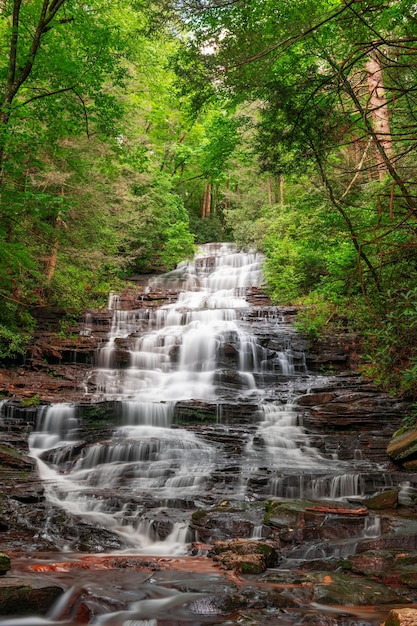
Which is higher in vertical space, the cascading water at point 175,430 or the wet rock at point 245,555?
the cascading water at point 175,430

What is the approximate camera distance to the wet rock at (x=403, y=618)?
2.53 metres

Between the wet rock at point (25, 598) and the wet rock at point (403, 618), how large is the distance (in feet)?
8.01

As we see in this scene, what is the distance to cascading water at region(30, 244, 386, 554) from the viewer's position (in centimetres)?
645

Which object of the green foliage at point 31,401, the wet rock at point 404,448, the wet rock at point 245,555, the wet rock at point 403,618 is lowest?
the wet rock at point 245,555

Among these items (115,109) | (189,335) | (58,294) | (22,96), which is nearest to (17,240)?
(58,294)

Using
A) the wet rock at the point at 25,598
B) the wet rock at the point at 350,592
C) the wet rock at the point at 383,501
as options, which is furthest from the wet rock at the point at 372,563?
the wet rock at the point at 25,598

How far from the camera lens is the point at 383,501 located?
604 centimetres

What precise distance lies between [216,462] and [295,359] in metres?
6.12

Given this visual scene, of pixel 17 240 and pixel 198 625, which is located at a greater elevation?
pixel 17 240

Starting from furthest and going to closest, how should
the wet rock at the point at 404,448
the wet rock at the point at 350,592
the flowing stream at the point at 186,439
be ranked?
the wet rock at the point at 404,448
the flowing stream at the point at 186,439
the wet rock at the point at 350,592

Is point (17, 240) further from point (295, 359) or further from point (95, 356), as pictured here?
point (295, 359)

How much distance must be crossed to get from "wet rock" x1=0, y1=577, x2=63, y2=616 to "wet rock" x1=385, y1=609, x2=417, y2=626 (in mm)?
2442

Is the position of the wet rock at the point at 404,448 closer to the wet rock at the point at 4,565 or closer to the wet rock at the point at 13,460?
the wet rock at the point at 4,565

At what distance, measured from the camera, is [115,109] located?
31.7 feet
